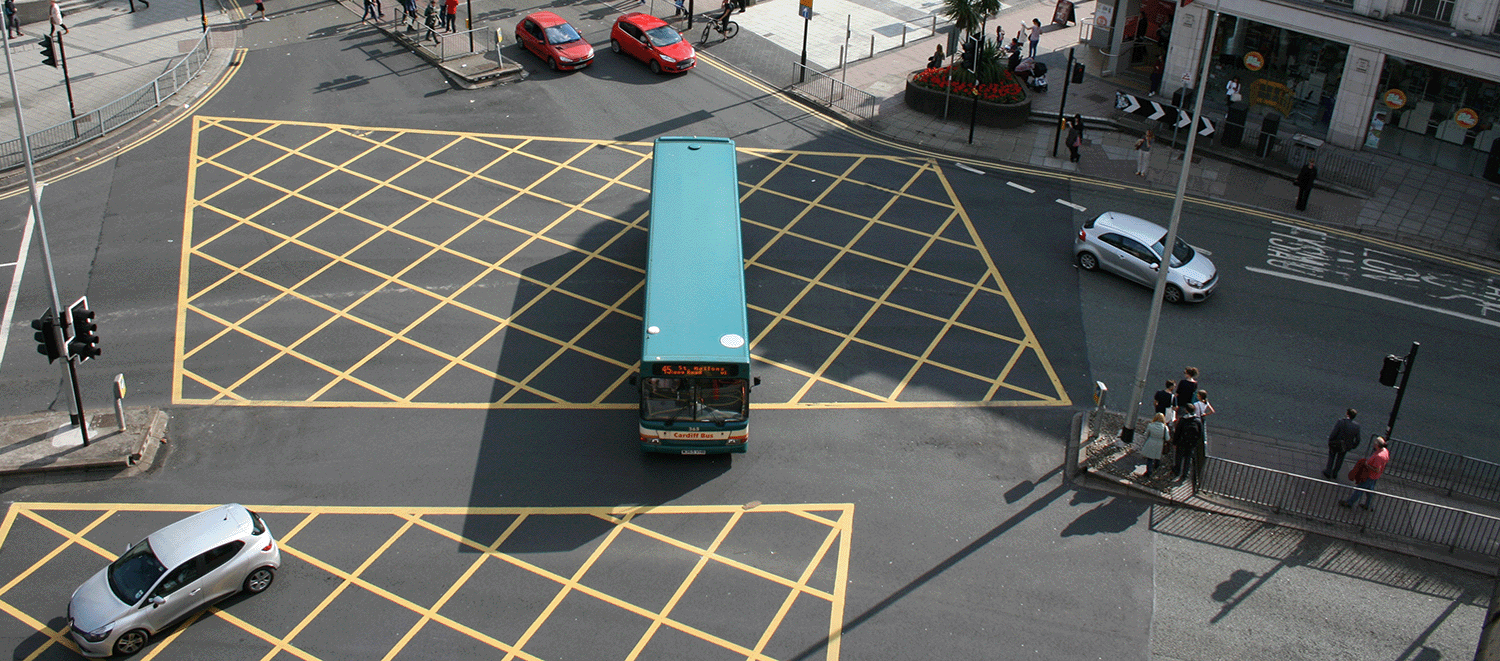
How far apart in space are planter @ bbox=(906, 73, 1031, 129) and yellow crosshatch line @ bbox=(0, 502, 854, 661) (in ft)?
63.8

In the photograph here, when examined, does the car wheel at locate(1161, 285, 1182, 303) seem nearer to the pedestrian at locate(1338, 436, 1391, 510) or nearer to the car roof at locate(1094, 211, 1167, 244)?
the car roof at locate(1094, 211, 1167, 244)

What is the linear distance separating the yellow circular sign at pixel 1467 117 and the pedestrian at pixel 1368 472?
18.3m

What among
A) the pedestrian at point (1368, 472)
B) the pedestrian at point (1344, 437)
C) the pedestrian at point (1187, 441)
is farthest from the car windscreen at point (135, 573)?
the pedestrian at point (1344, 437)

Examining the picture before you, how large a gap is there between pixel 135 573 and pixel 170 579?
0.60 m

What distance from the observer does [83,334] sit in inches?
846

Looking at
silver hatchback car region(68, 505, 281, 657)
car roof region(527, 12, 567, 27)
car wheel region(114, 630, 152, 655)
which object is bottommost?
car wheel region(114, 630, 152, 655)

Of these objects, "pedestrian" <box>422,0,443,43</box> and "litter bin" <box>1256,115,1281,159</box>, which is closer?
"litter bin" <box>1256,115,1281,159</box>

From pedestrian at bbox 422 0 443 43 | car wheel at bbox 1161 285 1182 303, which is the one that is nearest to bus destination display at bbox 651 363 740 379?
car wheel at bbox 1161 285 1182 303

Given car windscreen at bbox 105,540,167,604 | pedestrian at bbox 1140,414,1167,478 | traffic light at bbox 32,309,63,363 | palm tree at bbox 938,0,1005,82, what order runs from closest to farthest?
car windscreen at bbox 105,540,167,604 < traffic light at bbox 32,309,63,363 < pedestrian at bbox 1140,414,1167,478 < palm tree at bbox 938,0,1005,82

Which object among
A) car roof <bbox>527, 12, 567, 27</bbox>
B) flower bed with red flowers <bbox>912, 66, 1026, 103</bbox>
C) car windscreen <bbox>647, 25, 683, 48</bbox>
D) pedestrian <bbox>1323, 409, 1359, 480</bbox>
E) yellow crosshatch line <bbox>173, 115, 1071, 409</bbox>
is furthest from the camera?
car roof <bbox>527, 12, 567, 27</bbox>

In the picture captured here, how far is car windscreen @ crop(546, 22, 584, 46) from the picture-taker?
1540 inches

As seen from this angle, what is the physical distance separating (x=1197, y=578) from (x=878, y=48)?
27412 millimetres

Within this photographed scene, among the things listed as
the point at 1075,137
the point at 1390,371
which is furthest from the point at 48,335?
the point at 1075,137

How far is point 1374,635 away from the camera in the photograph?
18406 millimetres
